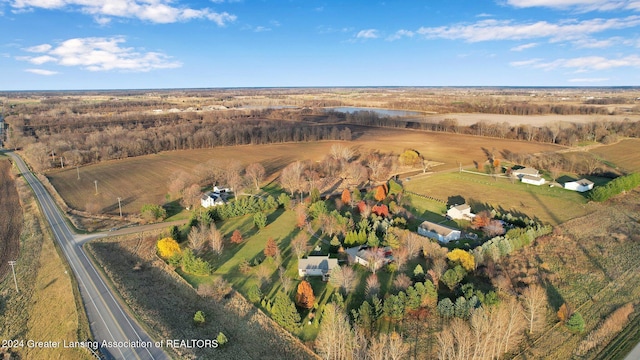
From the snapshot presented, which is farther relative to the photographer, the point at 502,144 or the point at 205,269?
the point at 502,144

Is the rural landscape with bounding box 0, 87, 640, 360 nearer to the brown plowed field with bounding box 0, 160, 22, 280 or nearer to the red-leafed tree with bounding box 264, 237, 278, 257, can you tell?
the red-leafed tree with bounding box 264, 237, 278, 257

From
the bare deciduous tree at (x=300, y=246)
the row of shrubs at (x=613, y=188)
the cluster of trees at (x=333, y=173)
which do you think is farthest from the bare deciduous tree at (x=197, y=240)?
the row of shrubs at (x=613, y=188)

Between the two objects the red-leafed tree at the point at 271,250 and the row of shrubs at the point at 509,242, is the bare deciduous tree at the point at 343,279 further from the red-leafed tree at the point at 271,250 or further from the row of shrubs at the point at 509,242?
the row of shrubs at the point at 509,242

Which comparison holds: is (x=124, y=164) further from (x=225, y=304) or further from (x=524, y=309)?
(x=524, y=309)

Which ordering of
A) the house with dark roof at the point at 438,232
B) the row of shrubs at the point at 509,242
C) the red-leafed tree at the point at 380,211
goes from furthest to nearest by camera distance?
the red-leafed tree at the point at 380,211
the house with dark roof at the point at 438,232
the row of shrubs at the point at 509,242

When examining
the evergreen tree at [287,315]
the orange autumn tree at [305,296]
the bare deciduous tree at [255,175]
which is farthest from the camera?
the bare deciduous tree at [255,175]

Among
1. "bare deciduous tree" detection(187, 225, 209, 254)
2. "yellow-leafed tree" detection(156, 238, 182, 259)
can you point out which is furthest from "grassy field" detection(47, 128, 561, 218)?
"bare deciduous tree" detection(187, 225, 209, 254)

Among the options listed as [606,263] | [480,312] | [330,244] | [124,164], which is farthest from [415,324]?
[124,164]
